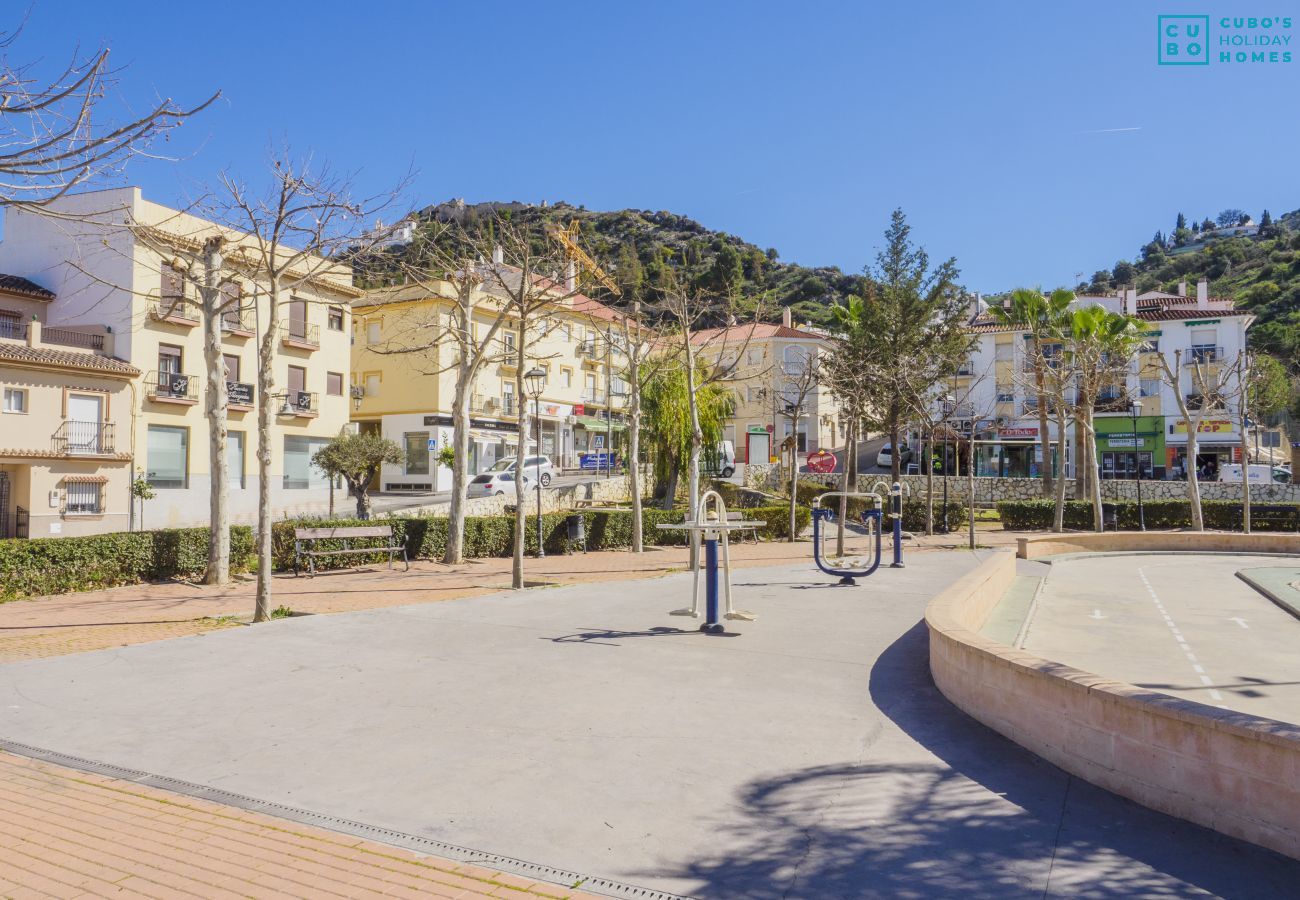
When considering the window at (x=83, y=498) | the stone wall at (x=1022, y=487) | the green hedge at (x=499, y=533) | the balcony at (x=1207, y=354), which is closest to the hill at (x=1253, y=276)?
the balcony at (x=1207, y=354)

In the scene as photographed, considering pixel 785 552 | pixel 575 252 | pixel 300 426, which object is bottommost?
pixel 785 552

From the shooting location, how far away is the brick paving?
3660 millimetres

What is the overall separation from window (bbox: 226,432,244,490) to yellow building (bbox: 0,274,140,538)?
4053 mm

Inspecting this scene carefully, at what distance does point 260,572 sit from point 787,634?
6.43 meters

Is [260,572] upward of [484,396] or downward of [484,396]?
downward

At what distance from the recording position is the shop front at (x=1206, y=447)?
49656mm

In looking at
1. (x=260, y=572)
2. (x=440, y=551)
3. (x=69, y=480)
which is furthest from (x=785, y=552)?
(x=69, y=480)

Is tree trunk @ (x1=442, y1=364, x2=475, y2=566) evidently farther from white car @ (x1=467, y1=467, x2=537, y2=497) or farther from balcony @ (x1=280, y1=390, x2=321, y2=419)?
balcony @ (x1=280, y1=390, x2=321, y2=419)

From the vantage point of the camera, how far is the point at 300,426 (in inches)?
1457

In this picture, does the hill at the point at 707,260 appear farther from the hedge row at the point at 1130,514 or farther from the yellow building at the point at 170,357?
the hedge row at the point at 1130,514

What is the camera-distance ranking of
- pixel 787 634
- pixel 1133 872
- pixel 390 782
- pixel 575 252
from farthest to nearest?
1. pixel 575 252
2. pixel 787 634
3. pixel 390 782
4. pixel 1133 872

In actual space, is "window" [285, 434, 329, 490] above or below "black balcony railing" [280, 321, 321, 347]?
below

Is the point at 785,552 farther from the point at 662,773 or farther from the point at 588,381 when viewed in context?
the point at 588,381

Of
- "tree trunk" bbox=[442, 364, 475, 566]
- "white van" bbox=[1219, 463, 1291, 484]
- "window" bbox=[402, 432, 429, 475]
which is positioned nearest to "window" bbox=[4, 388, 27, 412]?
"tree trunk" bbox=[442, 364, 475, 566]
